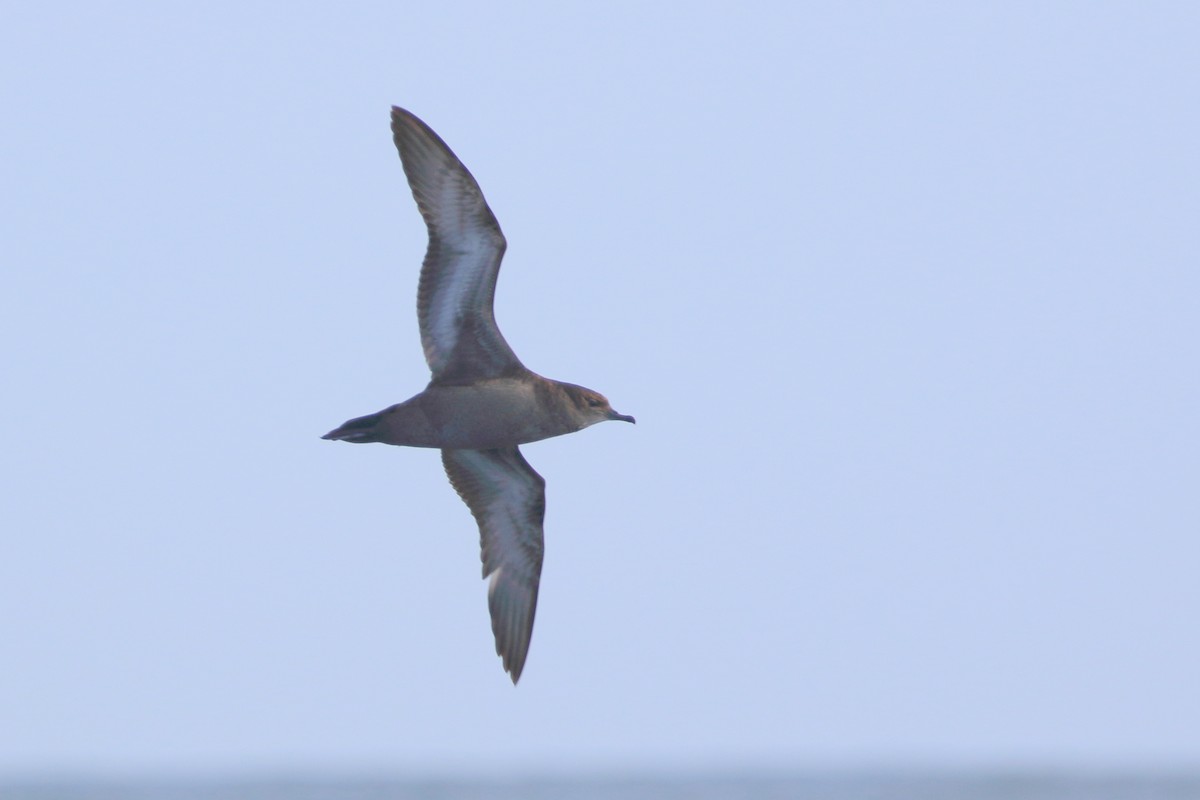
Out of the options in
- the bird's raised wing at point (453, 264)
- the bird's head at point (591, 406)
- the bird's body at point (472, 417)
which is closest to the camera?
the bird's body at point (472, 417)

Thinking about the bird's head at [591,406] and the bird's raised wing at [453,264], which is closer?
the bird's raised wing at [453,264]

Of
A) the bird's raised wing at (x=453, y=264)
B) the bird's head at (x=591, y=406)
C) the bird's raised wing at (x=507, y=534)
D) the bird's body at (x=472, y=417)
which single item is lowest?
the bird's raised wing at (x=507, y=534)

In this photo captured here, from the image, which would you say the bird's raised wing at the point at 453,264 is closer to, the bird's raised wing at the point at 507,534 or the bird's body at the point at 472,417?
the bird's body at the point at 472,417

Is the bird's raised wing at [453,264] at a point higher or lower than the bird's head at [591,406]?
higher

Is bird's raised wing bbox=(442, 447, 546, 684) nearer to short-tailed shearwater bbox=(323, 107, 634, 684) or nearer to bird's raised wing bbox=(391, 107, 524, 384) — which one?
short-tailed shearwater bbox=(323, 107, 634, 684)

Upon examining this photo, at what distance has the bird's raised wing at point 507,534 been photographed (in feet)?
50.7

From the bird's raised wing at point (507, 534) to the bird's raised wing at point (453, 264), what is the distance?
151 centimetres

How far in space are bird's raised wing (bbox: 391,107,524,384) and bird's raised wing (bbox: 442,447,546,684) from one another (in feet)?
4.95

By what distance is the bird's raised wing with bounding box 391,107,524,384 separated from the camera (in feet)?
45.0

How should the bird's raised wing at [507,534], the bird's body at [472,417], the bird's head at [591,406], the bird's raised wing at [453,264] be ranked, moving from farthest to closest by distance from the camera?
the bird's raised wing at [507,534]
the bird's head at [591,406]
the bird's raised wing at [453,264]
the bird's body at [472,417]

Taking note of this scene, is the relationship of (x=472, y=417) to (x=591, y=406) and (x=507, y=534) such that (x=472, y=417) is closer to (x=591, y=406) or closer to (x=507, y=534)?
(x=591, y=406)

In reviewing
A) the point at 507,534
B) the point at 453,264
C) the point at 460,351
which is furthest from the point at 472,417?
the point at 507,534

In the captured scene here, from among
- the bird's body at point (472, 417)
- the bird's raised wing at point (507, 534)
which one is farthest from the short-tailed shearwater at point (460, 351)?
the bird's raised wing at point (507, 534)

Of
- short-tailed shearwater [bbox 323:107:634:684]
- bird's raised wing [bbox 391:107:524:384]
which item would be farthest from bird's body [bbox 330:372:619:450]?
bird's raised wing [bbox 391:107:524:384]
